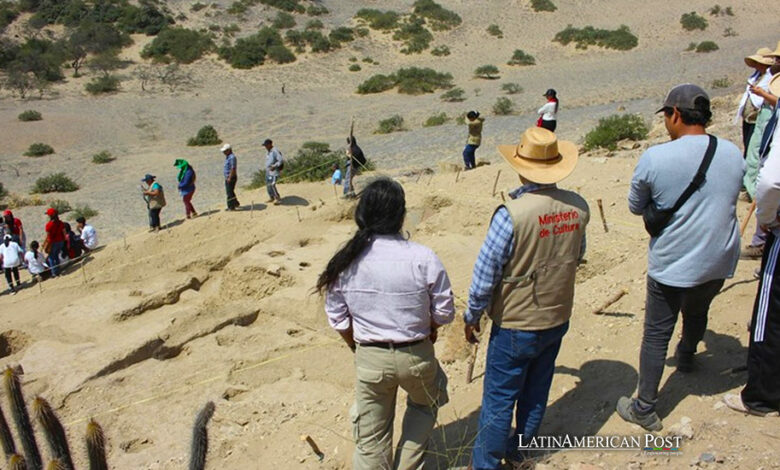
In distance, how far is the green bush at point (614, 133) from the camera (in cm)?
1174

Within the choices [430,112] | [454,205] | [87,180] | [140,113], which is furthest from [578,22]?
[454,205]

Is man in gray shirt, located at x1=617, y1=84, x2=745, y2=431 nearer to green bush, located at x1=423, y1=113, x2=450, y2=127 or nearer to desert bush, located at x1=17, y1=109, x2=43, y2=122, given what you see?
green bush, located at x1=423, y1=113, x2=450, y2=127

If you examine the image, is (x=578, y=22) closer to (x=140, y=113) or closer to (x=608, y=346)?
(x=140, y=113)

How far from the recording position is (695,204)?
9.93 ft

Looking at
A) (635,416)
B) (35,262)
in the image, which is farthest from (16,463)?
(35,262)

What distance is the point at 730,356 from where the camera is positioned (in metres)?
3.93

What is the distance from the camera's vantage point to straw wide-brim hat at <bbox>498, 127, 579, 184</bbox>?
2.99 meters

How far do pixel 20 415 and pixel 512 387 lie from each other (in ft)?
8.94

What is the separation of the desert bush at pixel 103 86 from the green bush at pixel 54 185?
12367 millimetres

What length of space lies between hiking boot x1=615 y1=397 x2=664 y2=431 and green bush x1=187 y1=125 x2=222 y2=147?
63.0 feet

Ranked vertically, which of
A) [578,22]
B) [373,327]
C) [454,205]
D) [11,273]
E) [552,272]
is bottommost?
[11,273]

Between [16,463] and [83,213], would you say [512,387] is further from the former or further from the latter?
[83,213]

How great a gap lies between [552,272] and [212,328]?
511 centimetres

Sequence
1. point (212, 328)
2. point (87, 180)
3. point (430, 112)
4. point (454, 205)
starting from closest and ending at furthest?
A: 1. point (212, 328)
2. point (454, 205)
3. point (87, 180)
4. point (430, 112)
